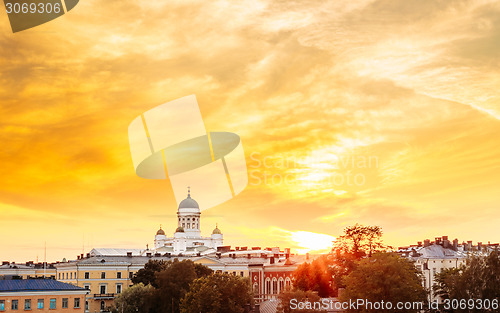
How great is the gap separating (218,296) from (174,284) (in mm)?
17302

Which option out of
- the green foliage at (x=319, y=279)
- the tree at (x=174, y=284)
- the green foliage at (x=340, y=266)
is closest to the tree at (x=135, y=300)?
the tree at (x=174, y=284)

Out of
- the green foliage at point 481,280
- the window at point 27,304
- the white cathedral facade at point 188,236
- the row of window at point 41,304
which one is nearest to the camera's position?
the green foliage at point 481,280

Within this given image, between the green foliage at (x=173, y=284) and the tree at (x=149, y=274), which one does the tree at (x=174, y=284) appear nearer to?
the green foliage at (x=173, y=284)

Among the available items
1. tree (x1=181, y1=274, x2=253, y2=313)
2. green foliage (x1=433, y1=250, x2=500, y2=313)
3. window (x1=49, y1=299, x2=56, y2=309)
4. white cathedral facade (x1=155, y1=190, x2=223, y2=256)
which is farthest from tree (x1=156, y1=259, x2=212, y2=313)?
white cathedral facade (x1=155, y1=190, x2=223, y2=256)

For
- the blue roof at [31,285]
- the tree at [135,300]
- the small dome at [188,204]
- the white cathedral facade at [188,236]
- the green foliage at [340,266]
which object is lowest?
the tree at [135,300]

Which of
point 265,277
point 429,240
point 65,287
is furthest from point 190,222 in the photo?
point 65,287

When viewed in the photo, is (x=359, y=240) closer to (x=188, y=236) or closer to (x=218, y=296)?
(x=218, y=296)

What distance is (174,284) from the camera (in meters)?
82.1

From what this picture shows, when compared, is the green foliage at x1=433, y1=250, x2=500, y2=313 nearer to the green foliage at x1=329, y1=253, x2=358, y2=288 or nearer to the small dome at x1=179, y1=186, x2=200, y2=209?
the green foliage at x1=329, y1=253, x2=358, y2=288

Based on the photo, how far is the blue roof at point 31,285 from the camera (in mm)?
67875

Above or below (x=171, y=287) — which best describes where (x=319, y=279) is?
above

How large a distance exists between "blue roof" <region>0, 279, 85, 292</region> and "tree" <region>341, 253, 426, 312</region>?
32.7 meters

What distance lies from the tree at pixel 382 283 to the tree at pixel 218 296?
50.4ft

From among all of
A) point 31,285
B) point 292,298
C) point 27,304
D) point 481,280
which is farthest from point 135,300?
point 481,280
